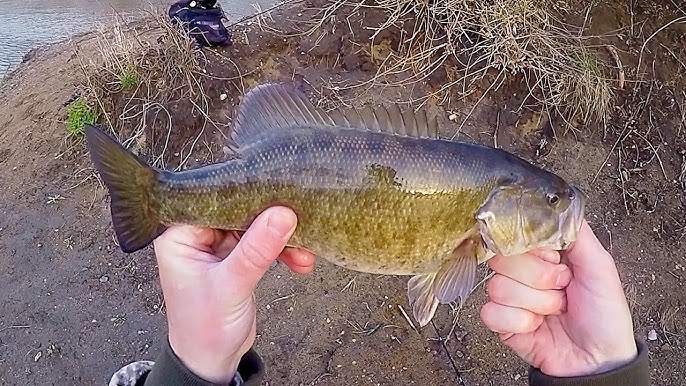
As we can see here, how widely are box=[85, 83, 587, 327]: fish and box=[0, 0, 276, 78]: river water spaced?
16.8 ft

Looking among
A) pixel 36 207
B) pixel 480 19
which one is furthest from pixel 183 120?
pixel 480 19

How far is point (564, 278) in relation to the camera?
2064 mm

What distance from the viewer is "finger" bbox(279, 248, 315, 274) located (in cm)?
212

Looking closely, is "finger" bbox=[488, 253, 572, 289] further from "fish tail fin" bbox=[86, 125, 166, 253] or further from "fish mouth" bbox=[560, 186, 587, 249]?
"fish tail fin" bbox=[86, 125, 166, 253]

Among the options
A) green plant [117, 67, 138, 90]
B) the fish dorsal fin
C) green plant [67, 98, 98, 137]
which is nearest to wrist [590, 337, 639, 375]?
the fish dorsal fin

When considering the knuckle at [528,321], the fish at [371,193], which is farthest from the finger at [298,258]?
the knuckle at [528,321]

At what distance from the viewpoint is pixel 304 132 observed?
6.41ft

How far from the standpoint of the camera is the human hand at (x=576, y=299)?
2033mm

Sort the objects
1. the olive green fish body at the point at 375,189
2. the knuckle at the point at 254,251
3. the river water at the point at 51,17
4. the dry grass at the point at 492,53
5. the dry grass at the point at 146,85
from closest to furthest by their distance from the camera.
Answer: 1. the knuckle at the point at 254,251
2. the olive green fish body at the point at 375,189
3. the dry grass at the point at 492,53
4. the dry grass at the point at 146,85
5. the river water at the point at 51,17

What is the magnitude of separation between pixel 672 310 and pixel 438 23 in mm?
2158

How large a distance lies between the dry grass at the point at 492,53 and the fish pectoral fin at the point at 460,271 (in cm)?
240

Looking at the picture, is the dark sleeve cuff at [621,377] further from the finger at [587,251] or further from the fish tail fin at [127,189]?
the fish tail fin at [127,189]

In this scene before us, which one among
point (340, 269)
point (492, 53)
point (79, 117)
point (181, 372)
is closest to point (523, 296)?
point (181, 372)

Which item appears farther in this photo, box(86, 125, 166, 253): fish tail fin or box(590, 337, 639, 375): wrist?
box(590, 337, 639, 375): wrist
